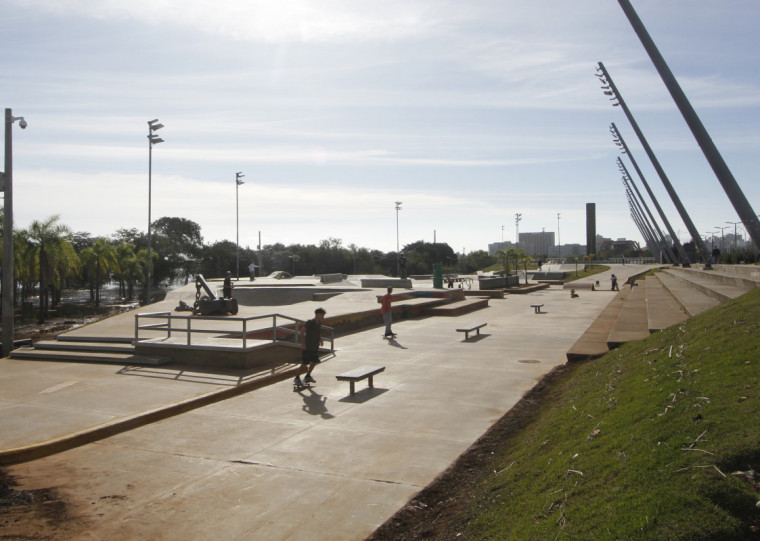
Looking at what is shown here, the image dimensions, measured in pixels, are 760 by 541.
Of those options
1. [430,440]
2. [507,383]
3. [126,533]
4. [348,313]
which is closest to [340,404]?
[430,440]

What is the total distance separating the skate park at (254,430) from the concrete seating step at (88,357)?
5 cm

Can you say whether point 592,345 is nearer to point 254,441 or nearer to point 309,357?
point 309,357

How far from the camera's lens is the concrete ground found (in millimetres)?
5234

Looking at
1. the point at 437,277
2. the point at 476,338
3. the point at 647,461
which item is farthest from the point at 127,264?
the point at 647,461

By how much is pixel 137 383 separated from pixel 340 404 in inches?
156

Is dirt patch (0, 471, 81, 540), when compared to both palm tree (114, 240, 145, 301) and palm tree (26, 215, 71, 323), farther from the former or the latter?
palm tree (114, 240, 145, 301)

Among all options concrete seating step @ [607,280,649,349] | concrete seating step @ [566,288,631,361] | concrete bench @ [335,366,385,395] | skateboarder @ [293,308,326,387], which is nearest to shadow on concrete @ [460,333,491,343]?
concrete seating step @ [566,288,631,361]

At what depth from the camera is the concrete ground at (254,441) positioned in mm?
5234

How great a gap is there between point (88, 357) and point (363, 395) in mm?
6828

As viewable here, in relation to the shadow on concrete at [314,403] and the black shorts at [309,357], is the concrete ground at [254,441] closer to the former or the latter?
the shadow on concrete at [314,403]

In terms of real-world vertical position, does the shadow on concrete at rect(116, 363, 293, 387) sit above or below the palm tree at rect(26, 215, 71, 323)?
below

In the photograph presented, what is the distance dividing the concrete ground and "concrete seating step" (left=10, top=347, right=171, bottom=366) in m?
0.29

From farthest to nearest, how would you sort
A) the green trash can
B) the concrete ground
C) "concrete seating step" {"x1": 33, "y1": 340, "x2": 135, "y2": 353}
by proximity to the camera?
the green trash can
"concrete seating step" {"x1": 33, "y1": 340, "x2": 135, "y2": 353}
the concrete ground

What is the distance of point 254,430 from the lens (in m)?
7.92
